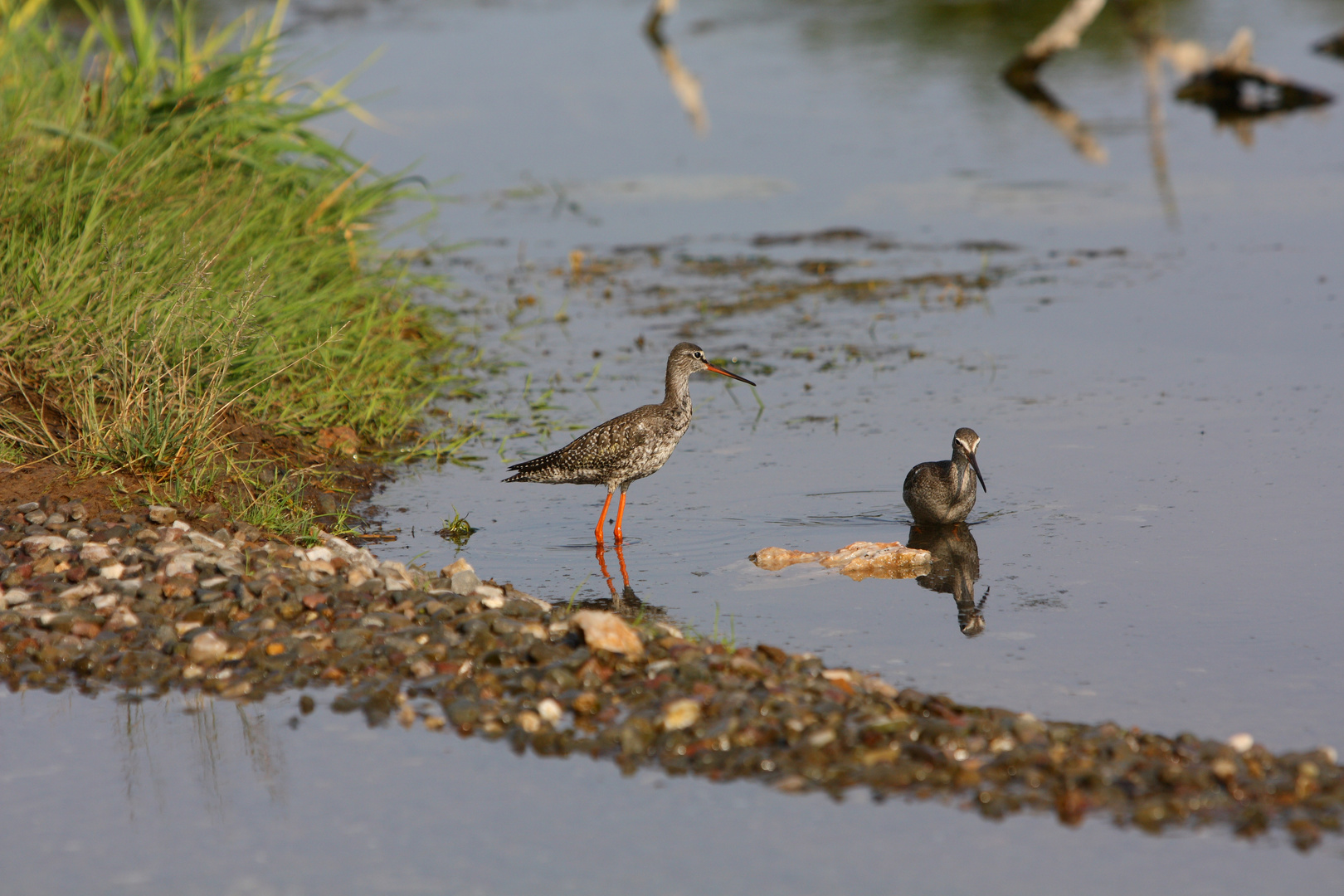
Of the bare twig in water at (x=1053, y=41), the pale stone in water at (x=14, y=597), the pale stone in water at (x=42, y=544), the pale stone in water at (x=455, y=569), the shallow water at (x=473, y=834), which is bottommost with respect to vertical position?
the shallow water at (x=473, y=834)

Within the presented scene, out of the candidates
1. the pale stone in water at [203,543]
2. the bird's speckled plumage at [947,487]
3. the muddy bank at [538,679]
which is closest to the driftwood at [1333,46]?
the bird's speckled plumage at [947,487]

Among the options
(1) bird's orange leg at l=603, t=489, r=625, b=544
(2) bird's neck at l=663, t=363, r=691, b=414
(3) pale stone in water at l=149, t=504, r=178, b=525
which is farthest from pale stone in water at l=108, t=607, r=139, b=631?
(2) bird's neck at l=663, t=363, r=691, b=414

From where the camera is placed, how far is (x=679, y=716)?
254 inches

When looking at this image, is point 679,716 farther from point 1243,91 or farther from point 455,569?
point 1243,91

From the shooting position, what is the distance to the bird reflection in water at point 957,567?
8.07 m

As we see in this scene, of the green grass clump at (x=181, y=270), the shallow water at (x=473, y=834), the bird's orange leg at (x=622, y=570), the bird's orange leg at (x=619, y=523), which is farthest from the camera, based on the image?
the bird's orange leg at (x=619, y=523)

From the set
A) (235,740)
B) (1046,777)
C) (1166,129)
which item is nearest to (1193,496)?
(1046,777)

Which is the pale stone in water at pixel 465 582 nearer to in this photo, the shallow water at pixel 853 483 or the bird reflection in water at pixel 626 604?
the bird reflection in water at pixel 626 604

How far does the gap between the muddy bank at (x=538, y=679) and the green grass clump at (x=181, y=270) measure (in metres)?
1.04

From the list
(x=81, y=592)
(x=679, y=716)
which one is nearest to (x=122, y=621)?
(x=81, y=592)

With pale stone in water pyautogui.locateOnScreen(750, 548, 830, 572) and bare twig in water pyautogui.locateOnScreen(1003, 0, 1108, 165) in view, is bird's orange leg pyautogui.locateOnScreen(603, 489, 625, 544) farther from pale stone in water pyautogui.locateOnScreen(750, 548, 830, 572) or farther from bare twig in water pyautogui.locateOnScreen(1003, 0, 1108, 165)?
bare twig in water pyautogui.locateOnScreen(1003, 0, 1108, 165)

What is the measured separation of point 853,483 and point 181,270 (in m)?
4.91

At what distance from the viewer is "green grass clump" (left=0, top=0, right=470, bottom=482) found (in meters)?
9.51

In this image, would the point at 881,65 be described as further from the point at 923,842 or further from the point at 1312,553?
the point at 923,842
